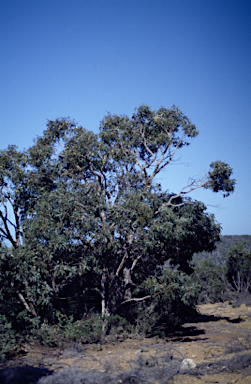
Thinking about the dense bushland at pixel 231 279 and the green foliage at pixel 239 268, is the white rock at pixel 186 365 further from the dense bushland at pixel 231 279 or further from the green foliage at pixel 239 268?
the green foliage at pixel 239 268

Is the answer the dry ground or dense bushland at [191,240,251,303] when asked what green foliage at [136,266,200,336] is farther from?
dense bushland at [191,240,251,303]

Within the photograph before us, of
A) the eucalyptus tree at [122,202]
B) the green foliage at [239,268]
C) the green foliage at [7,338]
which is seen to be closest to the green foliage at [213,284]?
the green foliage at [239,268]

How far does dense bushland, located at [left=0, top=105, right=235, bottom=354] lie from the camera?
9.34 meters

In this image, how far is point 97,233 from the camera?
386 inches

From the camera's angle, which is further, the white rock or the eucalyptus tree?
the eucalyptus tree

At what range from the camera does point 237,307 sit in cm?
2111

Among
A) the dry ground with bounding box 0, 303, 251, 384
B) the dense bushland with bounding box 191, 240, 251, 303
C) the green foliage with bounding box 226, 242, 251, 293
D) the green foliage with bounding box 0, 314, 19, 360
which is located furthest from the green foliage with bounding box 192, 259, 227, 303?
the green foliage with bounding box 0, 314, 19, 360

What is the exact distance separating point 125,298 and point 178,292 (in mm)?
2855

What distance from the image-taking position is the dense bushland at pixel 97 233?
30.7 ft

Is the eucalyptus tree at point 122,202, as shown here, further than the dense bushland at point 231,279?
No

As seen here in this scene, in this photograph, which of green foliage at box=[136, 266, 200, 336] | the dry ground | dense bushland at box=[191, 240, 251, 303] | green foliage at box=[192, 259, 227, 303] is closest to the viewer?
the dry ground

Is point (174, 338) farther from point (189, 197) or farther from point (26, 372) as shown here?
point (26, 372)

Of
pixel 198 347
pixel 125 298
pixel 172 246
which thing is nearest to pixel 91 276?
pixel 125 298

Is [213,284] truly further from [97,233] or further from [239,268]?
[97,233]
